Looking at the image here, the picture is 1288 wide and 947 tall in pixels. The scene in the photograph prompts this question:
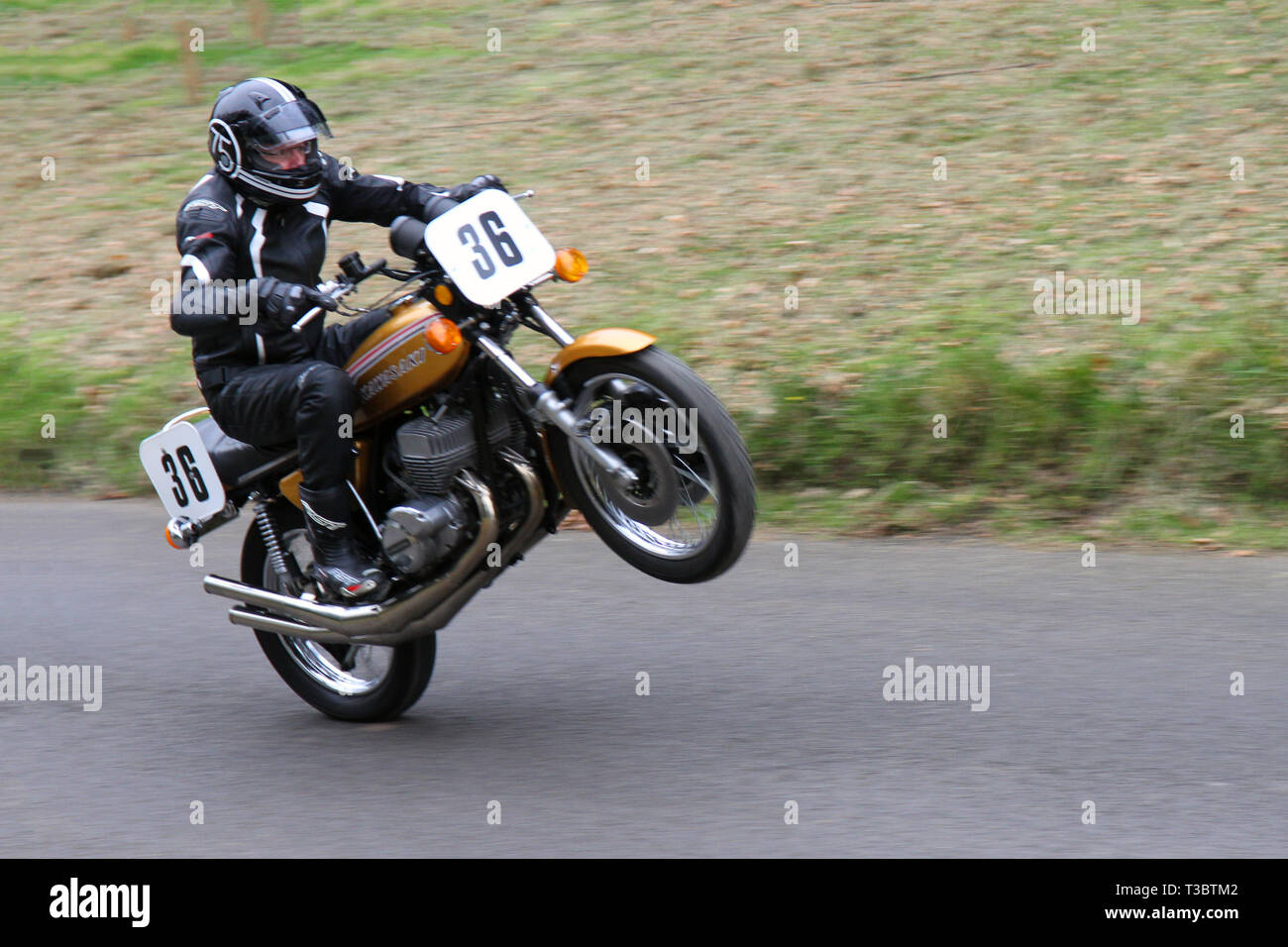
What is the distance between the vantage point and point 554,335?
15.5 ft

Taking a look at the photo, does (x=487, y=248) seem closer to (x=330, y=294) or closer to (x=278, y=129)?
(x=330, y=294)

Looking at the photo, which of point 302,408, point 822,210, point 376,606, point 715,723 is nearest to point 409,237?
point 302,408

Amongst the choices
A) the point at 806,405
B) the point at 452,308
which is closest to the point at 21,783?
the point at 452,308

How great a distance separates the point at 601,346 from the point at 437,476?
70cm

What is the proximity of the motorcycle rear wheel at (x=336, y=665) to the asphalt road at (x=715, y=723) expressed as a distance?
88 mm

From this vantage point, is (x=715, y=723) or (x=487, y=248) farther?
(x=715, y=723)

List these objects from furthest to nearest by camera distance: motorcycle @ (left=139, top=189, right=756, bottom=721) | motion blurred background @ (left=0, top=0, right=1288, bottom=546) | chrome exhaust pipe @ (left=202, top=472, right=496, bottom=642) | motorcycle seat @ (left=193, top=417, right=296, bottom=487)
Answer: motion blurred background @ (left=0, top=0, right=1288, bottom=546) → motorcycle seat @ (left=193, top=417, right=296, bottom=487) → chrome exhaust pipe @ (left=202, top=472, right=496, bottom=642) → motorcycle @ (left=139, top=189, right=756, bottom=721)

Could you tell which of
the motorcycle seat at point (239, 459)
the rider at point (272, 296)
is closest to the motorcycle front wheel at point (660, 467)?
the rider at point (272, 296)

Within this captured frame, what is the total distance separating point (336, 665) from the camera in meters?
5.46

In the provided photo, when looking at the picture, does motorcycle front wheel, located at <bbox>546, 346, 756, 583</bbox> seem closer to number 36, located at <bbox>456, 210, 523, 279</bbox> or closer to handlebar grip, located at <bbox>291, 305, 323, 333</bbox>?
number 36, located at <bbox>456, 210, 523, 279</bbox>

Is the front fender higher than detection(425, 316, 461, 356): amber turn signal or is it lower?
lower

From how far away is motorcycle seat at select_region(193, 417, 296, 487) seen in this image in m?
5.14

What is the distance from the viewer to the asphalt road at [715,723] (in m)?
4.19

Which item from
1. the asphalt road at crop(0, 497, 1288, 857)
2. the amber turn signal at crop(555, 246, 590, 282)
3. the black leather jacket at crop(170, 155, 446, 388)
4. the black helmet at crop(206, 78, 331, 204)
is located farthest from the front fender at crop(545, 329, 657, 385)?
the asphalt road at crop(0, 497, 1288, 857)
